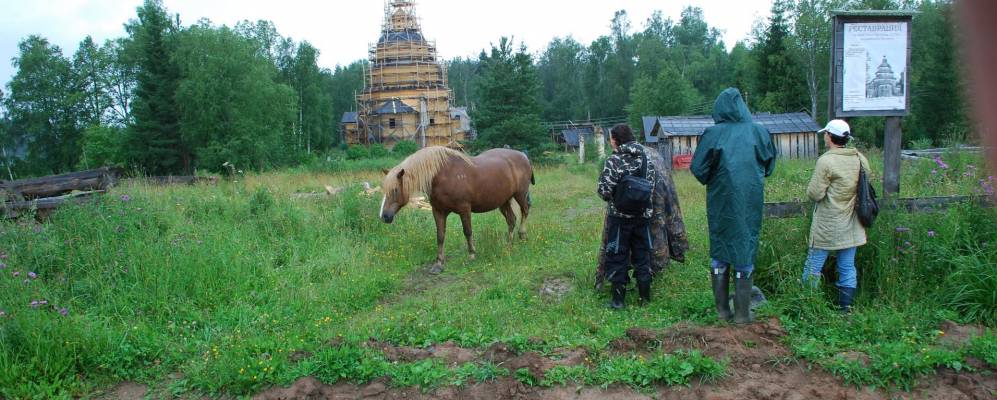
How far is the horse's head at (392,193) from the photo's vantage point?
8273 millimetres

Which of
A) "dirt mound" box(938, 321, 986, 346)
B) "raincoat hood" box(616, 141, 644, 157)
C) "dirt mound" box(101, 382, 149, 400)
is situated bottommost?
"dirt mound" box(101, 382, 149, 400)

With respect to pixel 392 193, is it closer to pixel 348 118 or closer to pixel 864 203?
pixel 864 203

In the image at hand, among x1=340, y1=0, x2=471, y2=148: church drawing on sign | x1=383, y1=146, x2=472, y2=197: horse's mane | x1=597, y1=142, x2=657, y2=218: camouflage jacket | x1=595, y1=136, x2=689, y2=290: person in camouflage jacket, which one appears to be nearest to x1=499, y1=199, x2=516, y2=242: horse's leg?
x1=383, y1=146, x2=472, y2=197: horse's mane

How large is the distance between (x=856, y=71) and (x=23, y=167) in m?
55.8

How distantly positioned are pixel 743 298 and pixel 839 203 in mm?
1161

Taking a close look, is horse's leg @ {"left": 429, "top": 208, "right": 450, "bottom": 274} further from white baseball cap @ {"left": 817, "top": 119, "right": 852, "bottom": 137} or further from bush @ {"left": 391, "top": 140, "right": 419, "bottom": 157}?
bush @ {"left": 391, "top": 140, "right": 419, "bottom": 157}

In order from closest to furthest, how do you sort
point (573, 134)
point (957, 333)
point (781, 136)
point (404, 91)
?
point (957, 333), point (781, 136), point (404, 91), point (573, 134)

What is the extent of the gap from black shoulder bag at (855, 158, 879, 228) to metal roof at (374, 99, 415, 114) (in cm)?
5088

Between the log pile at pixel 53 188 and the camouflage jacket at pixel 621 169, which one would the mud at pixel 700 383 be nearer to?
the camouflage jacket at pixel 621 169

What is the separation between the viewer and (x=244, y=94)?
3694 centimetres

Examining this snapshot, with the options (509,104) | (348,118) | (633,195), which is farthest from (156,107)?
(348,118)

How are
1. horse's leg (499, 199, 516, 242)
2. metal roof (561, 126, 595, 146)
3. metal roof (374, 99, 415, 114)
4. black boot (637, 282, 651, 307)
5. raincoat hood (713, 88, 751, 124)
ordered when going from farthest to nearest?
metal roof (561, 126, 595, 146), metal roof (374, 99, 415, 114), horse's leg (499, 199, 516, 242), black boot (637, 282, 651, 307), raincoat hood (713, 88, 751, 124)

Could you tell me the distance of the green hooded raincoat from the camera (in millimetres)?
5178

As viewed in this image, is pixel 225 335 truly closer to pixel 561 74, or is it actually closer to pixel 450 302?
pixel 450 302
